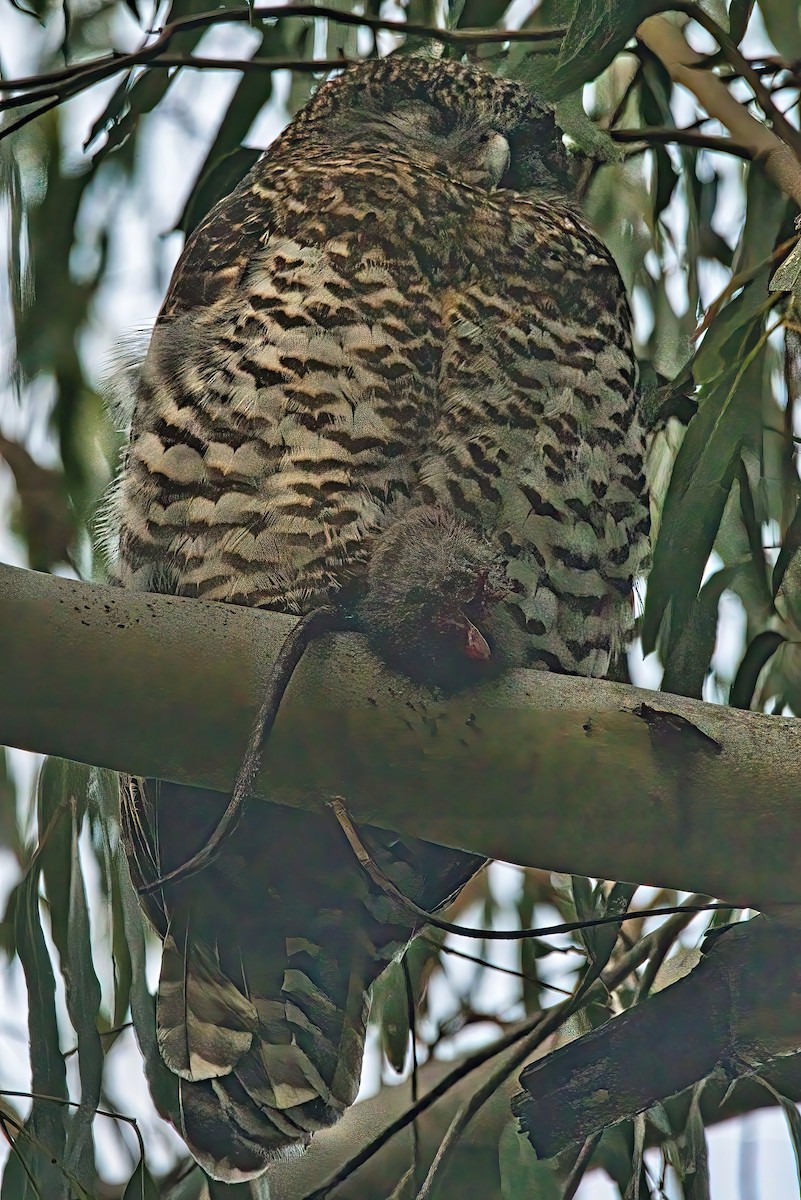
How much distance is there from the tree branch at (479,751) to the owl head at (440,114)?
1.15 metres

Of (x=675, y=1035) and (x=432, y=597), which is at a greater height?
(x=432, y=597)

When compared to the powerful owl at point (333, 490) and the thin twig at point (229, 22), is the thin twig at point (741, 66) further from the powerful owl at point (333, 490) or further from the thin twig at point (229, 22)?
the powerful owl at point (333, 490)

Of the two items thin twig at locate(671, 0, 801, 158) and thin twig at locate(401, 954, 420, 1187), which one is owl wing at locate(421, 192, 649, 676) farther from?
thin twig at locate(401, 954, 420, 1187)

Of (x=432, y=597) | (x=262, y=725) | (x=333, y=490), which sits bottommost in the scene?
(x=262, y=725)

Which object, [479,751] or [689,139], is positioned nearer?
[479,751]

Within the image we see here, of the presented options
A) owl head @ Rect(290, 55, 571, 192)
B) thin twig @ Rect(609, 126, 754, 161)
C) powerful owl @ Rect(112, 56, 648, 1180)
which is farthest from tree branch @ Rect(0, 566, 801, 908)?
owl head @ Rect(290, 55, 571, 192)

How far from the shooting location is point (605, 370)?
158 cm

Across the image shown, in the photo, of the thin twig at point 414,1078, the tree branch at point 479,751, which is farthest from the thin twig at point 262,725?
the thin twig at point 414,1078

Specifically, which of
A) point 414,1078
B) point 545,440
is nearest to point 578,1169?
point 414,1078

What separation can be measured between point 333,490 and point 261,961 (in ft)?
1.66

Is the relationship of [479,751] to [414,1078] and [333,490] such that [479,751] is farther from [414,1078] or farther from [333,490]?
[414,1078]

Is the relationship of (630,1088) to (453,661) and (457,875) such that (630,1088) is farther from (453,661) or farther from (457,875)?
(457,875)

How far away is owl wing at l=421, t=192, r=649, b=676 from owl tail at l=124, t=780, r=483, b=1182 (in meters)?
0.30

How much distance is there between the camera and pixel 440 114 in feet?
6.47
